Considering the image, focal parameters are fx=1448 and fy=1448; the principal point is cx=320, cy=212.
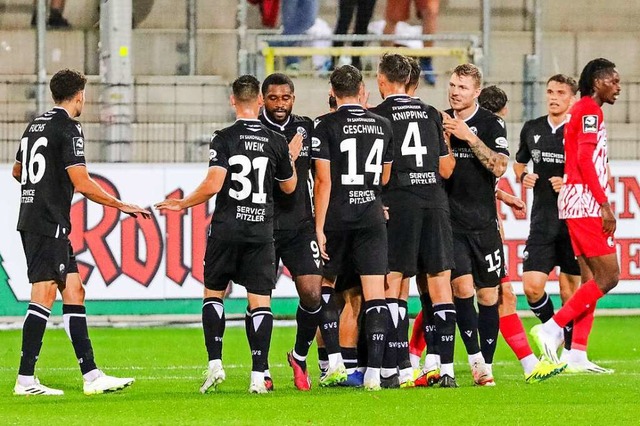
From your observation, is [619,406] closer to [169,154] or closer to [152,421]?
[152,421]

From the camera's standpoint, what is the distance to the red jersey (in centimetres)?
1033

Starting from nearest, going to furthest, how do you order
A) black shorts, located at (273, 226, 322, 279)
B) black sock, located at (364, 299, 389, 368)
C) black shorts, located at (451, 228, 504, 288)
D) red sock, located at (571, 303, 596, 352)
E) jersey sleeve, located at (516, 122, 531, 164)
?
black sock, located at (364, 299, 389, 368) → black shorts, located at (273, 226, 322, 279) → black shorts, located at (451, 228, 504, 288) → red sock, located at (571, 303, 596, 352) → jersey sleeve, located at (516, 122, 531, 164)

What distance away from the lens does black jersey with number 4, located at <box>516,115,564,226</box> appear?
1166 centimetres

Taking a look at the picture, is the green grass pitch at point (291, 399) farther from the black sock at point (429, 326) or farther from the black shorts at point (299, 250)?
the black shorts at point (299, 250)

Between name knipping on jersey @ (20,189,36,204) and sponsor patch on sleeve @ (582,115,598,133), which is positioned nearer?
name knipping on jersey @ (20,189,36,204)

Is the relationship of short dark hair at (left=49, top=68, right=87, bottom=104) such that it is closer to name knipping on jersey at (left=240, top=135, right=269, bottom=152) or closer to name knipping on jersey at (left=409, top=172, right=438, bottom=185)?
name knipping on jersey at (left=240, top=135, right=269, bottom=152)

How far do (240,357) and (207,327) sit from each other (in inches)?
121

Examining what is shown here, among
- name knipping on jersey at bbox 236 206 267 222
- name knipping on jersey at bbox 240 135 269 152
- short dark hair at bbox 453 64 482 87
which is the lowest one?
name knipping on jersey at bbox 236 206 267 222

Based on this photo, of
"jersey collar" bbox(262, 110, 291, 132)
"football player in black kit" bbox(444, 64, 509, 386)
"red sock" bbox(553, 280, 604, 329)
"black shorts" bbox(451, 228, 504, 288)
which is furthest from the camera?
"red sock" bbox(553, 280, 604, 329)

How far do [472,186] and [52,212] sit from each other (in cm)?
292

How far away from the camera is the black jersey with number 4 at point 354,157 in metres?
9.60

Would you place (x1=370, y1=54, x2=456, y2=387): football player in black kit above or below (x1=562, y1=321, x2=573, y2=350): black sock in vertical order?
above

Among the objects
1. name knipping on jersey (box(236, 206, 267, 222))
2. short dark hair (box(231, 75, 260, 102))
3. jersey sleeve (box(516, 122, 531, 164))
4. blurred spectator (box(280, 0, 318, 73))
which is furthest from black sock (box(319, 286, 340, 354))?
blurred spectator (box(280, 0, 318, 73))

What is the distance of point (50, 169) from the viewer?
9.52m
